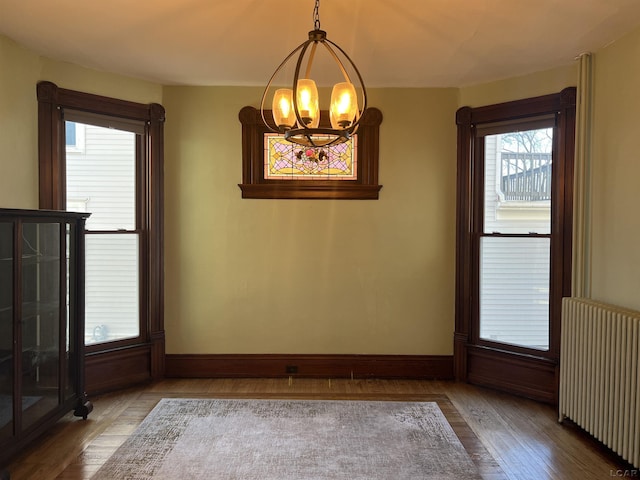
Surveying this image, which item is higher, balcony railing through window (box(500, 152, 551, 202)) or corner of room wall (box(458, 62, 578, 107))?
corner of room wall (box(458, 62, 578, 107))

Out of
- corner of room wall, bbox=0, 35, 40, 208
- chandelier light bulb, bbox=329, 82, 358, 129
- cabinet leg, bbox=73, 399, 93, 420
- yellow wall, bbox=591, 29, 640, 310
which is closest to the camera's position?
chandelier light bulb, bbox=329, 82, 358, 129

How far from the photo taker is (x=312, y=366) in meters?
4.32

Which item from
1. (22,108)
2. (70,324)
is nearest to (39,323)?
(70,324)

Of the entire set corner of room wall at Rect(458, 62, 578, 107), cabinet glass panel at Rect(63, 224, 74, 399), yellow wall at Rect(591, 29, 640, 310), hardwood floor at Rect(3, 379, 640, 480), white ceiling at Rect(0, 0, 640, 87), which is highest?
white ceiling at Rect(0, 0, 640, 87)

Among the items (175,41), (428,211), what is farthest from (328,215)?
(175,41)

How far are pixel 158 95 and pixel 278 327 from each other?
2.38 meters

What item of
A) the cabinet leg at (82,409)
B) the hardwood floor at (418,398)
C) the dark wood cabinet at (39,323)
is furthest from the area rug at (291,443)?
the dark wood cabinet at (39,323)

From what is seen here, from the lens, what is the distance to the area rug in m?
2.70

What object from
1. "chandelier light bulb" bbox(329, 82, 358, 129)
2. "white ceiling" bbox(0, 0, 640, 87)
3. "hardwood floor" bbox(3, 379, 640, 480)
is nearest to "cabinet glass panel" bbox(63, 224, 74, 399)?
"hardwood floor" bbox(3, 379, 640, 480)

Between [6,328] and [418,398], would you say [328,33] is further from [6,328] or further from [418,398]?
[418,398]

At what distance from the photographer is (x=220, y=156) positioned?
4.25 meters

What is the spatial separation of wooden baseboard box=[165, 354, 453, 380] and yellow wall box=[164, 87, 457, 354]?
0.25ft

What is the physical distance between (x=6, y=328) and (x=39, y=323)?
33 cm

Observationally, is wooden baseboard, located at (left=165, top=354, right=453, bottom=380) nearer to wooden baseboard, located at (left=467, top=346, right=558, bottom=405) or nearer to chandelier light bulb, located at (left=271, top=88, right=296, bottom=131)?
wooden baseboard, located at (left=467, top=346, right=558, bottom=405)
